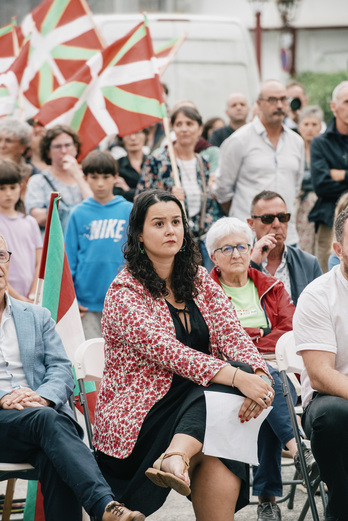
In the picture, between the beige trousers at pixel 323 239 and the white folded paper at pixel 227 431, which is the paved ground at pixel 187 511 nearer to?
the white folded paper at pixel 227 431

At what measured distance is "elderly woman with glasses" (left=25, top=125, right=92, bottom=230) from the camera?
25.1 feet

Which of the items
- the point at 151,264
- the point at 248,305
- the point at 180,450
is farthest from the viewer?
the point at 248,305

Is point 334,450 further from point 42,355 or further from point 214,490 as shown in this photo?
point 42,355

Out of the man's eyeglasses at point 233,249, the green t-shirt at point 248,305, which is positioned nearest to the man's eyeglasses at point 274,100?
the man's eyeglasses at point 233,249

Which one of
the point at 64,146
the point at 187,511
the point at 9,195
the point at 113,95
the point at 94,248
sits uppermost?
the point at 113,95

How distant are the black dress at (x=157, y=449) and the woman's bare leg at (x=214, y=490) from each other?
2.0 inches

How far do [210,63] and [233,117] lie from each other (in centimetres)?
143

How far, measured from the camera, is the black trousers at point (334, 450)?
4129 millimetres

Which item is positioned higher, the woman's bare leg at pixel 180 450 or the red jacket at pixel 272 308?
the red jacket at pixel 272 308

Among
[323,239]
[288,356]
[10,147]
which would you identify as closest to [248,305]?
[288,356]

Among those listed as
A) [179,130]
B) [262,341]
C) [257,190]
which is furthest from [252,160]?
[262,341]

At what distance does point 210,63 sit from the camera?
11.1 m

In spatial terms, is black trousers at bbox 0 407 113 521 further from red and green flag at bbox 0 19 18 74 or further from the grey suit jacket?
red and green flag at bbox 0 19 18 74

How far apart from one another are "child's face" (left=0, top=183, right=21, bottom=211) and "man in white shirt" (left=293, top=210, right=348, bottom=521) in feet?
10.1
